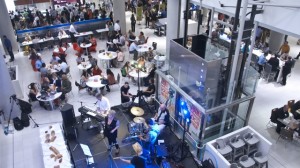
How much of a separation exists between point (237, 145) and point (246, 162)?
0.50 m

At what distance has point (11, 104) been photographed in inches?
376

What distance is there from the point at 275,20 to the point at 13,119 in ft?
30.3

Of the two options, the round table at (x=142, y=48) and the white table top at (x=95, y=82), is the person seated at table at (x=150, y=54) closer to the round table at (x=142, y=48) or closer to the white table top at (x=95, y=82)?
the round table at (x=142, y=48)

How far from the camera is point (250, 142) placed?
736 cm

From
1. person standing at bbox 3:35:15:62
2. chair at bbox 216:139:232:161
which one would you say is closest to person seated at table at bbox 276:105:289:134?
chair at bbox 216:139:232:161

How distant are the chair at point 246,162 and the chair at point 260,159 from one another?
17cm

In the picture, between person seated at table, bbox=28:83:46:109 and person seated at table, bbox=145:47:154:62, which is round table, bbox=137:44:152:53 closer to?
person seated at table, bbox=145:47:154:62

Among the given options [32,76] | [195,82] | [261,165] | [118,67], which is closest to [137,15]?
[118,67]

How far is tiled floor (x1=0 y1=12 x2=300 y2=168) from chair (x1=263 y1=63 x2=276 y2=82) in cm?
30

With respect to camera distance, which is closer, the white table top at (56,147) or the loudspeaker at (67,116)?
the white table top at (56,147)

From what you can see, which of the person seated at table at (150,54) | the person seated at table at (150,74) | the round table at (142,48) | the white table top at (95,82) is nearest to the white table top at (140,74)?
the person seated at table at (150,74)

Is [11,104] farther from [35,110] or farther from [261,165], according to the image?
[261,165]

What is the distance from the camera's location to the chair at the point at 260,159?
23.4ft

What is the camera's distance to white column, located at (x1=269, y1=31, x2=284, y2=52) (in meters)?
14.9
